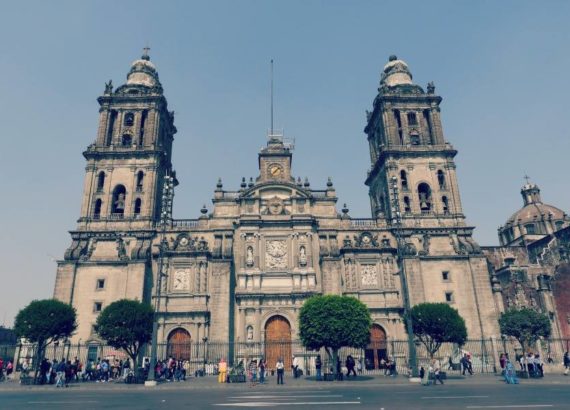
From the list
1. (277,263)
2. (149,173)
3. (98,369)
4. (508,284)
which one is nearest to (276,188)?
(277,263)

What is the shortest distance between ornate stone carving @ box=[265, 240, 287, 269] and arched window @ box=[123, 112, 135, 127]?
20949mm

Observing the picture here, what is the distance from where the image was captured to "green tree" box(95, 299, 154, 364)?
26922mm

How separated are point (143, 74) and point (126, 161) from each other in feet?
40.2

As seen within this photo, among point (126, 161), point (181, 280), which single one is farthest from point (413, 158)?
point (126, 161)

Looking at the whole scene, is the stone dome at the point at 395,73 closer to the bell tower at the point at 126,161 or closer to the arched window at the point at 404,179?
the arched window at the point at 404,179

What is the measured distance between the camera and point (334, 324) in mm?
26391

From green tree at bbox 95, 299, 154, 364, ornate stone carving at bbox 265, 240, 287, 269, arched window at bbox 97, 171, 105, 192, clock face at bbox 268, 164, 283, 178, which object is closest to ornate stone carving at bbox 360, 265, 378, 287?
ornate stone carving at bbox 265, 240, 287, 269

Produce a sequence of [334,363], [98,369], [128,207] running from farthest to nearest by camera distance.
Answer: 1. [128,207]
2. [98,369]
3. [334,363]

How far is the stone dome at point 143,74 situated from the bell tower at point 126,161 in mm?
462

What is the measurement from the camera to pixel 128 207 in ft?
134

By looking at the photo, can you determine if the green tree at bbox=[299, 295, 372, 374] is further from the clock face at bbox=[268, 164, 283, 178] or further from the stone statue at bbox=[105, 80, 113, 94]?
the stone statue at bbox=[105, 80, 113, 94]

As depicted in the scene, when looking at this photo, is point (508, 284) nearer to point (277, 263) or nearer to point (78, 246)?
point (277, 263)

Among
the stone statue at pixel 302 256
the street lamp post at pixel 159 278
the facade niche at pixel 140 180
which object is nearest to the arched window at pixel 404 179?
the stone statue at pixel 302 256

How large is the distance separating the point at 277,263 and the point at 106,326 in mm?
16254
